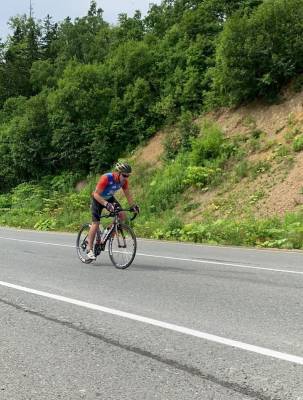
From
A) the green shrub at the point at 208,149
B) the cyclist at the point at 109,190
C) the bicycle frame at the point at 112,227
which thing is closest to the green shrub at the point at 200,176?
the green shrub at the point at 208,149

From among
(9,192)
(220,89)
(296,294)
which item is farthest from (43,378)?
(9,192)

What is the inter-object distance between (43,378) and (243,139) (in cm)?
2153

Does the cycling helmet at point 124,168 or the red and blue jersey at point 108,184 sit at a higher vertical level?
the cycling helmet at point 124,168

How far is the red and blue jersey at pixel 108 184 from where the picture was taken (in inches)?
390

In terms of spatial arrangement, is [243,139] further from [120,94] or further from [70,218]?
[120,94]

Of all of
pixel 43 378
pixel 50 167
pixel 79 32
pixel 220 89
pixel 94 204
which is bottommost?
pixel 43 378

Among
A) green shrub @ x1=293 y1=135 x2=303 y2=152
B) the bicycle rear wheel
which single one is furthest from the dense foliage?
the bicycle rear wheel

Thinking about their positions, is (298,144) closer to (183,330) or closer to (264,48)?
(264,48)

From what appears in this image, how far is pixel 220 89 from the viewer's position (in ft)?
88.1

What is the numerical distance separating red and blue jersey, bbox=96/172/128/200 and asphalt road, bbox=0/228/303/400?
4.58 feet

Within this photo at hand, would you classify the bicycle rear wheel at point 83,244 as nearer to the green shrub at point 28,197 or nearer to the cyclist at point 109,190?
the cyclist at point 109,190

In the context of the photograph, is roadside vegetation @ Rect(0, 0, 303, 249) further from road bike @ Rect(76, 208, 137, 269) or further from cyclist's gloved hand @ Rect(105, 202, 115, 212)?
cyclist's gloved hand @ Rect(105, 202, 115, 212)

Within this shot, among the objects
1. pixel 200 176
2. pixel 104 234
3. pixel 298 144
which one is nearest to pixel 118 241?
pixel 104 234

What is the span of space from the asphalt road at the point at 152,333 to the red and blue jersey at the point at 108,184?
140 cm
